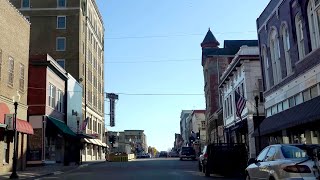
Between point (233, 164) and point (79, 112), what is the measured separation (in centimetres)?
3400

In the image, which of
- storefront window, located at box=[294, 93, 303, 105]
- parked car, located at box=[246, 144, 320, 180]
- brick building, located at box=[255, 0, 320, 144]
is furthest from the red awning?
parked car, located at box=[246, 144, 320, 180]

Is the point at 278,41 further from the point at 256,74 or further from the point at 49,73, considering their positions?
the point at 49,73

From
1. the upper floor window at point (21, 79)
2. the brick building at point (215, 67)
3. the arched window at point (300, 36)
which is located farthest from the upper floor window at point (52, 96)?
the brick building at point (215, 67)

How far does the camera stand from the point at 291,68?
2712 centimetres

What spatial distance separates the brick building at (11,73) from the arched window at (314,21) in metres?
17.7

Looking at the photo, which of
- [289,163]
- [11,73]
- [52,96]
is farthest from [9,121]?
[289,163]

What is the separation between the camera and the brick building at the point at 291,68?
22.9m

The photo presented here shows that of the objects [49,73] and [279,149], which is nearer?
[279,149]

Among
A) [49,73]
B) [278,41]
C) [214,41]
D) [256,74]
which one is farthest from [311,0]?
[214,41]

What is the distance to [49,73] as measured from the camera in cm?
3888

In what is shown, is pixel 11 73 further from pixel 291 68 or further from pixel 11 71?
pixel 291 68

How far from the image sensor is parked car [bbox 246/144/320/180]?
973cm

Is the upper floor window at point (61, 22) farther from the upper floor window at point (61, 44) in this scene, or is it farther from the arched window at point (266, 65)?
the arched window at point (266, 65)

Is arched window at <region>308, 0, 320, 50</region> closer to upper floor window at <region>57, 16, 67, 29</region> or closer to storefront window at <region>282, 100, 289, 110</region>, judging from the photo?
storefront window at <region>282, 100, 289, 110</region>
